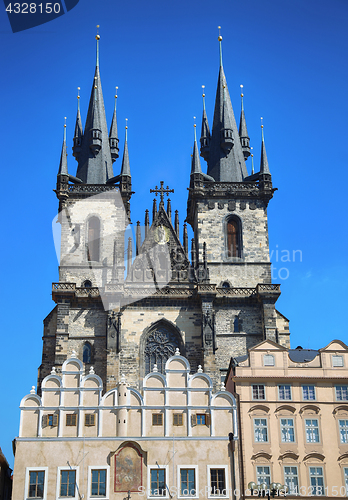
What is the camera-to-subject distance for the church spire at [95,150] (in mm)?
56031

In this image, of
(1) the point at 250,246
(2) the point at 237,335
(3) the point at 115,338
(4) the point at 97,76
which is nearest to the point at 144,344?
(3) the point at 115,338

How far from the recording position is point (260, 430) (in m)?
30.5

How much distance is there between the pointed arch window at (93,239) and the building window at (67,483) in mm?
24641

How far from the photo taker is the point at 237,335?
158 ft

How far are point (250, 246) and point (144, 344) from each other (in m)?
10.6

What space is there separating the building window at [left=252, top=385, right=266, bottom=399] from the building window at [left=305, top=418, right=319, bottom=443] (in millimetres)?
2100

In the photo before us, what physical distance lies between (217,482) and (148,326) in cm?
2002

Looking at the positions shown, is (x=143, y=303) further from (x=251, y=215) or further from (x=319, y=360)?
(x=319, y=360)

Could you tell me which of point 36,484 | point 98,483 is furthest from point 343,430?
point 36,484

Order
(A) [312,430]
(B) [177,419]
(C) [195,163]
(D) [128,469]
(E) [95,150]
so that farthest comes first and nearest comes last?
(E) [95,150] → (C) [195,163] → (A) [312,430] → (B) [177,419] → (D) [128,469]

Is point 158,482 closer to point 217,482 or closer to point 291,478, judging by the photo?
point 217,482

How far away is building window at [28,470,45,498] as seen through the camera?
28.2m

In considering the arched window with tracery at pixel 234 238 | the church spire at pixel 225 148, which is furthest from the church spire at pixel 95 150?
the arched window with tracery at pixel 234 238

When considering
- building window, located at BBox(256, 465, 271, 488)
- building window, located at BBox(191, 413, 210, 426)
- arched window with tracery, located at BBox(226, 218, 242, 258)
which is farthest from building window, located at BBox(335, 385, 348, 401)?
arched window with tracery, located at BBox(226, 218, 242, 258)
